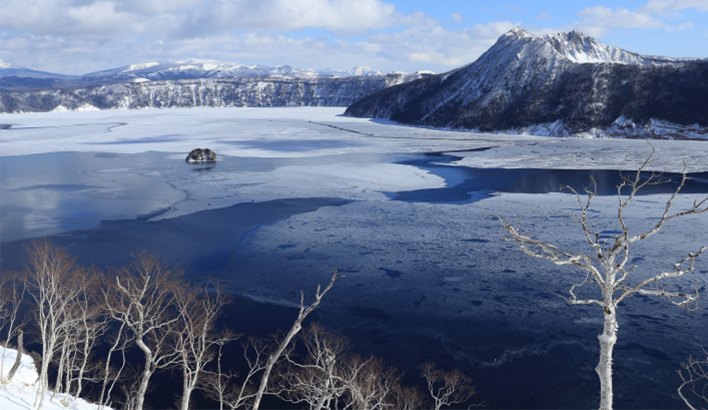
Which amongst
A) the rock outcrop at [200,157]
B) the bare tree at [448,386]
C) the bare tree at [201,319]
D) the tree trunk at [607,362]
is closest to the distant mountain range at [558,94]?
the rock outcrop at [200,157]

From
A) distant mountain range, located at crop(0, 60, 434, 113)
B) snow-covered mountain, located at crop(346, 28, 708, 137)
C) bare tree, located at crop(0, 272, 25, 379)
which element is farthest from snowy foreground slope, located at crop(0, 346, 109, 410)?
distant mountain range, located at crop(0, 60, 434, 113)

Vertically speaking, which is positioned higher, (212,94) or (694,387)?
(212,94)

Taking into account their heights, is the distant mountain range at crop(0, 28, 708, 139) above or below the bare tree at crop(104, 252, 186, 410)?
above

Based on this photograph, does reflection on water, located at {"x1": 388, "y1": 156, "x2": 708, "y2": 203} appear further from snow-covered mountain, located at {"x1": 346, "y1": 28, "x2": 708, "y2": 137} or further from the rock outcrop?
snow-covered mountain, located at {"x1": 346, "y1": 28, "x2": 708, "y2": 137}

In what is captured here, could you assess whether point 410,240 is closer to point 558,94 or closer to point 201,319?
point 201,319

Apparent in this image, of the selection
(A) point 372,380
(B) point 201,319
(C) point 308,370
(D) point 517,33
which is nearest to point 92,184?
(B) point 201,319

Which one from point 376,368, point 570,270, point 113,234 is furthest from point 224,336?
point 570,270

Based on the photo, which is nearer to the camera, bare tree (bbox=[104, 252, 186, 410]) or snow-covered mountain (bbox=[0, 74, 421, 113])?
bare tree (bbox=[104, 252, 186, 410])
